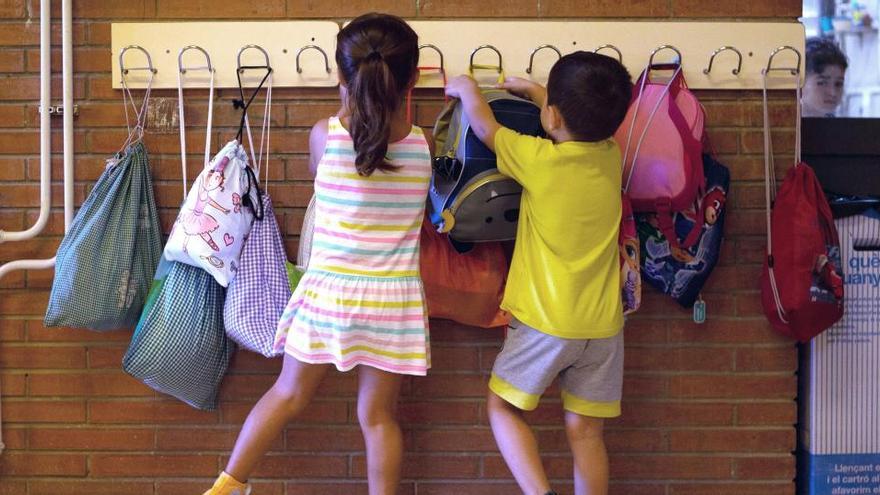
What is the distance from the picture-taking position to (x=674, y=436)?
8.59 ft

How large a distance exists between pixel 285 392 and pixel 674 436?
121 centimetres

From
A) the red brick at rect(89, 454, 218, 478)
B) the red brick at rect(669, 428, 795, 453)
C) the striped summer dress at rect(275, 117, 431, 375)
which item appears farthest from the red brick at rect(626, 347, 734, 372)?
the red brick at rect(89, 454, 218, 478)

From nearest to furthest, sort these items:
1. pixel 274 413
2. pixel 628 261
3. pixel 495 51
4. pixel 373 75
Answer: pixel 373 75 < pixel 274 413 < pixel 628 261 < pixel 495 51

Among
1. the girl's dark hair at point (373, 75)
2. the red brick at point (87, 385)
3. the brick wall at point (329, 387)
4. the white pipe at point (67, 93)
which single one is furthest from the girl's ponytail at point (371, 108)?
the red brick at point (87, 385)

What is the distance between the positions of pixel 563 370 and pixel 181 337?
1.06m

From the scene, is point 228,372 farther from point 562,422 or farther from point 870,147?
point 870,147

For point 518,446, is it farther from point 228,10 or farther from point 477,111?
point 228,10

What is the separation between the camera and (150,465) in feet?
8.57

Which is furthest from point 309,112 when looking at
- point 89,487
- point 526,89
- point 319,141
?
point 89,487

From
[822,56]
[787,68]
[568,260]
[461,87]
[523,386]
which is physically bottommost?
[523,386]

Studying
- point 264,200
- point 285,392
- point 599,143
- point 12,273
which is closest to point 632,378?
point 599,143

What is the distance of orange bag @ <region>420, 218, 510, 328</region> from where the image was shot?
7.82 ft

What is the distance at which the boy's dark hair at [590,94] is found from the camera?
6.98ft

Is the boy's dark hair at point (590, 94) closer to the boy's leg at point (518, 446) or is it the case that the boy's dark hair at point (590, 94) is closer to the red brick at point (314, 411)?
the boy's leg at point (518, 446)
